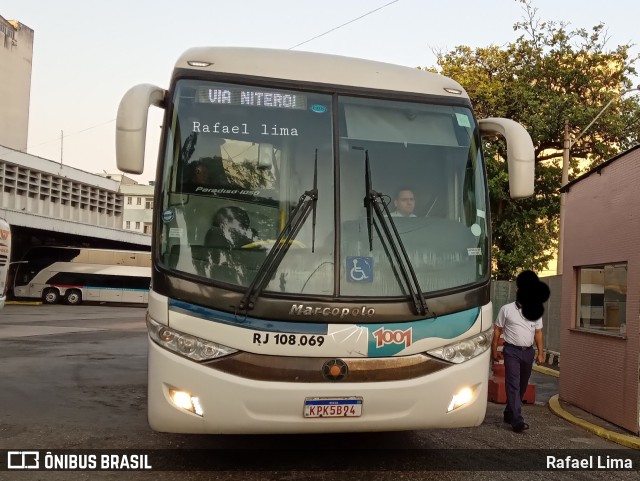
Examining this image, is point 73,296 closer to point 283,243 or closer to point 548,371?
point 548,371

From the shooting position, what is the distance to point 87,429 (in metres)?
7.44

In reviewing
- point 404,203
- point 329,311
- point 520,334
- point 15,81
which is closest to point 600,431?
point 520,334

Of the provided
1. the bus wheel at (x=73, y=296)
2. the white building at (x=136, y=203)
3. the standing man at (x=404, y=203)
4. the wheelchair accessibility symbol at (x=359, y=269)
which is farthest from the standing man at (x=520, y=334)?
the white building at (x=136, y=203)

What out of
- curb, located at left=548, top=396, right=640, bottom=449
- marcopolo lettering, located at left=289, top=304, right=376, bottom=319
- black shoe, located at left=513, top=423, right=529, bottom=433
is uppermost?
marcopolo lettering, located at left=289, top=304, right=376, bottom=319

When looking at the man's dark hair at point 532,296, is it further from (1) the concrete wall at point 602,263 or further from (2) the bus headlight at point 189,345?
(2) the bus headlight at point 189,345

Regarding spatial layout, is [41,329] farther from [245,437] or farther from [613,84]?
[613,84]

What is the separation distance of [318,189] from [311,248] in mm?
462

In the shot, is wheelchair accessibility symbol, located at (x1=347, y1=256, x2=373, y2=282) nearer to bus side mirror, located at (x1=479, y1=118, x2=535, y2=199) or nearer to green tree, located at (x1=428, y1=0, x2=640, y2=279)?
bus side mirror, located at (x1=479, y1=118, x2=535, y2=199)

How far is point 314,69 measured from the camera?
5.96 metres

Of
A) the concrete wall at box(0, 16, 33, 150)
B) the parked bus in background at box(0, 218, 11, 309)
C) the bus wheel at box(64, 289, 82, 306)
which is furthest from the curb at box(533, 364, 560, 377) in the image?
the concrete wall at box(0, 16, 33, 150)

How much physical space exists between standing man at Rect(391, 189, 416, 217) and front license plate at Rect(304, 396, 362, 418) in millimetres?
1401

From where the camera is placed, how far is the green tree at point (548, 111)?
27922 mm

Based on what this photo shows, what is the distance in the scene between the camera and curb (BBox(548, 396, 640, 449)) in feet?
24.7

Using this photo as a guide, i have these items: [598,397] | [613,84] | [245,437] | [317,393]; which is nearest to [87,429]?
[245,437]
